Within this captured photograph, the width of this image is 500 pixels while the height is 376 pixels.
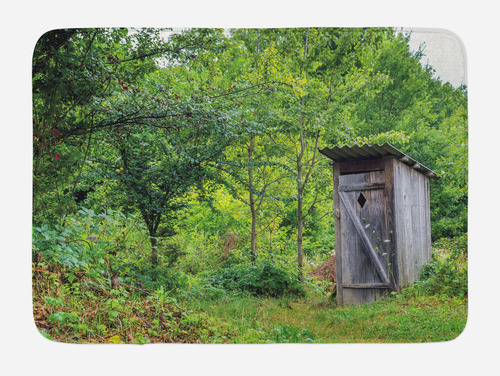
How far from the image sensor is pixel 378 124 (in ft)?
15.4

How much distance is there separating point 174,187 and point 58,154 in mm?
1199

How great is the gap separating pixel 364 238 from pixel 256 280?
1.34 meters

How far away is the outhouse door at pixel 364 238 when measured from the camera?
481 cm

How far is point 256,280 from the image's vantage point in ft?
15.3

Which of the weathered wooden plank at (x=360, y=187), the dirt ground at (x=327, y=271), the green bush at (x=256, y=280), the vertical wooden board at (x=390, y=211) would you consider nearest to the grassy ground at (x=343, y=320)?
the green bush at (x=256, y=280)

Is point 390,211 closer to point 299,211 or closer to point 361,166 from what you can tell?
point 361,166

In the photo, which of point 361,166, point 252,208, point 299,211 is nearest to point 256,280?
point 252,208

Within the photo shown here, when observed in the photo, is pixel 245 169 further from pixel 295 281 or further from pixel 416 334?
pixel 416 334

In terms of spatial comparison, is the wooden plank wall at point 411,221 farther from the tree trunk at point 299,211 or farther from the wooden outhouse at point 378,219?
the tree trunk at point 299,211

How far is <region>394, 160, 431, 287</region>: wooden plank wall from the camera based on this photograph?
477 cm

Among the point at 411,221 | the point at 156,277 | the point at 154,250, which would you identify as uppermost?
the point at 411,221

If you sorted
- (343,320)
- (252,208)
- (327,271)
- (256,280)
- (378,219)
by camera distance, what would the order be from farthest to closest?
(327,271) → (378,219) → (252,208) → (256,280) → (343,320)

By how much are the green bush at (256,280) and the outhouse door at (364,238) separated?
2.04 ft

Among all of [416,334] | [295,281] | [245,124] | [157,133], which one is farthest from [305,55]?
[416,334]
